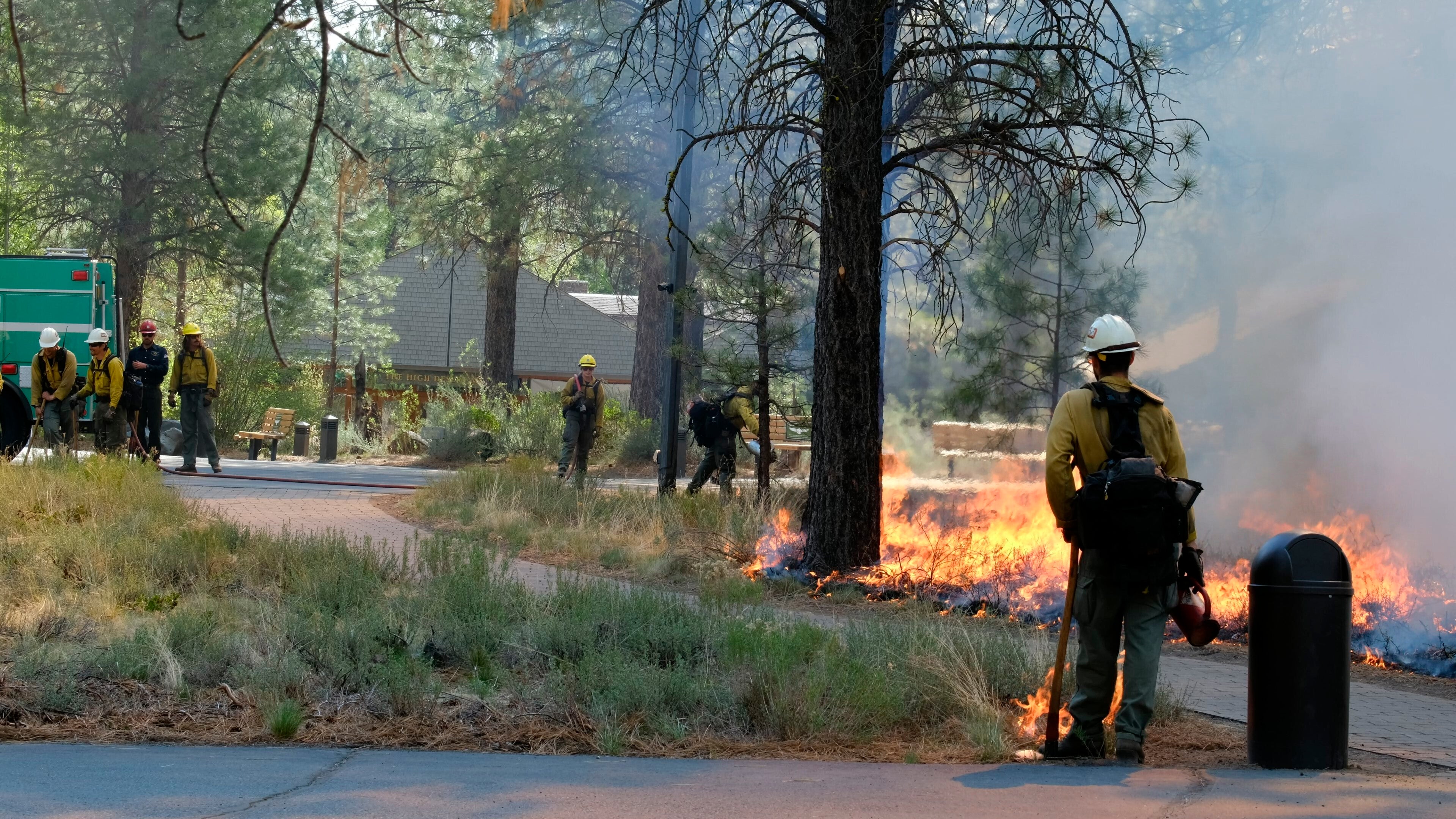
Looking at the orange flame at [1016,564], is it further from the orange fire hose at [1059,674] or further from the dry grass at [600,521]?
the orange fire hose at [1059,674]

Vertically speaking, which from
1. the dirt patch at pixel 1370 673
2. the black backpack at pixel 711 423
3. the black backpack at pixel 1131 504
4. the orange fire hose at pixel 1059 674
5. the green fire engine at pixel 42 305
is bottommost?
the dirt patch at pixel 1370 673

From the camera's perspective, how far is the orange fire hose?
229 inches

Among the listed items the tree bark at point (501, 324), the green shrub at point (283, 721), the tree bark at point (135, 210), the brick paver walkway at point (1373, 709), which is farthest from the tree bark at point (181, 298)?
the brick paver walkway at point (1373, 709)

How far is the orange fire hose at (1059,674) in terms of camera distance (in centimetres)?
580

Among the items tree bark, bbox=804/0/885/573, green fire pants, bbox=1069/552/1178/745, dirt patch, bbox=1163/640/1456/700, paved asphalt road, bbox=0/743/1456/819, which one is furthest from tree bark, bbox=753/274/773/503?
paved asphalt road, bbox=0/743/1456/819

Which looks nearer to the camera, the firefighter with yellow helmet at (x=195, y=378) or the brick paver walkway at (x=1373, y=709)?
the brick paver walkway at (x=1373, y=709)

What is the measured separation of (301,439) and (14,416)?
8.99 metres

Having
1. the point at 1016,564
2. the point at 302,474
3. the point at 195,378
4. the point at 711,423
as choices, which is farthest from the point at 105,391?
the point at 1016,564

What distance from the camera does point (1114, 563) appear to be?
18.8ft

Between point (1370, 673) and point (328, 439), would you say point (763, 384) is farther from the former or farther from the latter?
point (328, 439)

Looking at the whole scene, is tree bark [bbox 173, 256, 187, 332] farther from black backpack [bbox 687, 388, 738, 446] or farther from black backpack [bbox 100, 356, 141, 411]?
black backpack [bbox 687, 388, 738, 446]

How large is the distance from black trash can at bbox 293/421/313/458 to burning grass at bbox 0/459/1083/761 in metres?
18.5

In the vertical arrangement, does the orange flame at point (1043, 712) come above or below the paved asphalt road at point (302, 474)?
below

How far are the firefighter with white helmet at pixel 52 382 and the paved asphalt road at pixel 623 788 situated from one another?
475 inches
